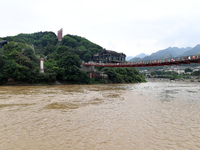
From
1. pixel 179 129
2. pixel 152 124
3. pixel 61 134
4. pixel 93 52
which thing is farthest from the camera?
pixel 93 52

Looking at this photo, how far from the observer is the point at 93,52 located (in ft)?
187

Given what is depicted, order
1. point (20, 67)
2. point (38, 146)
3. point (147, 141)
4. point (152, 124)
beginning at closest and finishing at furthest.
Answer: point (38, 146), point (147, 141), point (152, 124), point (20, 67)

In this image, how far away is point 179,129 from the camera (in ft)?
19.7

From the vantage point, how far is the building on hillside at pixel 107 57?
49797 mm

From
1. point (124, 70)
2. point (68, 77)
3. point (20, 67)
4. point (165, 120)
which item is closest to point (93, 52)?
point (124, 70)

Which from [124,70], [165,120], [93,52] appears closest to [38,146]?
[165,120]

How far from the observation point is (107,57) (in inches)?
1970

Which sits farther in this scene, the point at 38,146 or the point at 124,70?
the point at 124,70

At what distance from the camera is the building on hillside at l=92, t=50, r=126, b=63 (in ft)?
163

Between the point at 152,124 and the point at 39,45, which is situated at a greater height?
the point at 39,45

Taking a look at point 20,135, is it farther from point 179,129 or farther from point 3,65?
point 3,65

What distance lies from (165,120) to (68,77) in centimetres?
2803

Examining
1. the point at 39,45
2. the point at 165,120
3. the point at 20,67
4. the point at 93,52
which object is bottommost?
the point at 165,120

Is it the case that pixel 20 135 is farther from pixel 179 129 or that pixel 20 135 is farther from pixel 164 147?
pixel 179 129
